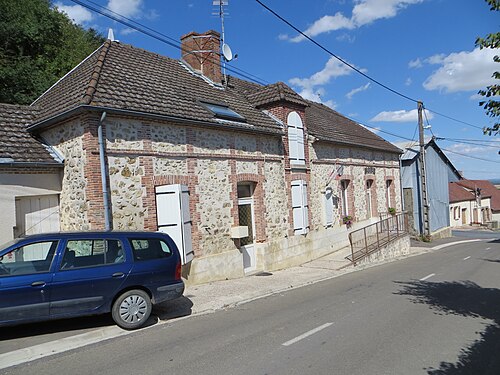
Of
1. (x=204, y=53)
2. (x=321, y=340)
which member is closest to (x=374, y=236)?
(x=204, y=53)

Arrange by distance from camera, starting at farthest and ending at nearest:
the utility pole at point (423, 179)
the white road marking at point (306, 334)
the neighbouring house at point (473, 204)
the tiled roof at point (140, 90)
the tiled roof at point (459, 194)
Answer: the neighbouring house at point (473, 204) → the tiled roof at point (459, 194) → the utility pole at point (423, 179) → the tiled roof at point (140, 90) → the white road marking at point (306, 334)

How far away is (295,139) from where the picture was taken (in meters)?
15.4

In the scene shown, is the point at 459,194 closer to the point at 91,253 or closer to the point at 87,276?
the point at 91,253

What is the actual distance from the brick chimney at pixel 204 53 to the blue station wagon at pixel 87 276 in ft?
31.4

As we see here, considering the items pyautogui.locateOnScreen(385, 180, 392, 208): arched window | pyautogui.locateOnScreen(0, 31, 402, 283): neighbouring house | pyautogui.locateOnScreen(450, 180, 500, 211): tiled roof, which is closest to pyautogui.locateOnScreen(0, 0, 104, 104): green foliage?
pyautogui.locateOnScreen(0, 31, 402, 283): neighbouring house

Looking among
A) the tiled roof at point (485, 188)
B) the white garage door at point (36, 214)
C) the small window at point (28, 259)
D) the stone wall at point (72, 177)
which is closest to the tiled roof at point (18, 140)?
the stone wall at point (72, 177)

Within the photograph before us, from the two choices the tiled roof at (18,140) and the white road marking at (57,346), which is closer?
the white road marking at (57,346)

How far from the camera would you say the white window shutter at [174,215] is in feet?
32.3

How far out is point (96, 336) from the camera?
6449mm

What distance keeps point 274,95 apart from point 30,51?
11.5 metres

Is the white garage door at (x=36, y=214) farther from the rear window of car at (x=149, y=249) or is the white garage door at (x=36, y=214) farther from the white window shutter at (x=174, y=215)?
the rear window of car at (x=149, y=249)

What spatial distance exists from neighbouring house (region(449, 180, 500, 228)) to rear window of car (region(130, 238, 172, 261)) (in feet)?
136

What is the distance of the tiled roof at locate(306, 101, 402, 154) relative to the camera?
17.9 meters

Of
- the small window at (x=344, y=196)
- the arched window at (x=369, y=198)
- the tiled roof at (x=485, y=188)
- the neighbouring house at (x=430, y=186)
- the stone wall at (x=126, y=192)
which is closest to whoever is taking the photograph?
the stone wall at (x=126, y=192)
